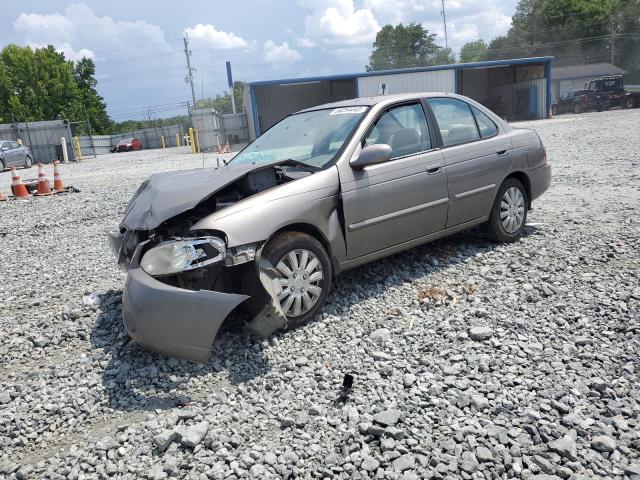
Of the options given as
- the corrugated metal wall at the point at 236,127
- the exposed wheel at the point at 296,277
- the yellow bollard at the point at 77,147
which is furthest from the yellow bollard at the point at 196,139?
the exposed wheel at the point at 296,277

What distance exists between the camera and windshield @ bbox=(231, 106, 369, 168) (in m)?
4.71

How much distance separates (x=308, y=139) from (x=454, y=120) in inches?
62.5

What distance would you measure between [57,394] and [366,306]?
238 centimetres

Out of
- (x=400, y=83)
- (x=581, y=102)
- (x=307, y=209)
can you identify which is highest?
(x=400, y=83)

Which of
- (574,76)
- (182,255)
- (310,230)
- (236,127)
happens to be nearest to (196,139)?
(236,127)

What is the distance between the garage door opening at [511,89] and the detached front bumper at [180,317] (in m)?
36.5

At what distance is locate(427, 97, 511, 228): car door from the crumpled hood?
6.89 ft

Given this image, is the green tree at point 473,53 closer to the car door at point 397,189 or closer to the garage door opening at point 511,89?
the garage door opening at point 511,89

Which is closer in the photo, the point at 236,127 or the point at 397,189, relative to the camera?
the point at 397,189

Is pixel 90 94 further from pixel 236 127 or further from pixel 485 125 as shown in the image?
pixel 485 125

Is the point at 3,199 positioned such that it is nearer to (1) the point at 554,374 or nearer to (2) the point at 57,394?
(2) the point at 57,394

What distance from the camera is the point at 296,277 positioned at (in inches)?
157

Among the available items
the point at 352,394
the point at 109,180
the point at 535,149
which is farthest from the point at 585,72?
the point at 352,394

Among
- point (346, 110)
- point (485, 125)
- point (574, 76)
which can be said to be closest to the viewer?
point (346, 110)
